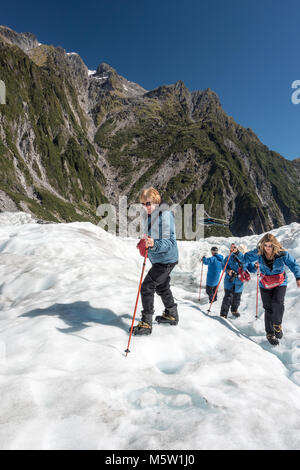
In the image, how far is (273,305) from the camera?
264 inches

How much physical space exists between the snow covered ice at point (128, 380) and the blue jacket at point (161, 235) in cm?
164

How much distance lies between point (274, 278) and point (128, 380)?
4802 mm

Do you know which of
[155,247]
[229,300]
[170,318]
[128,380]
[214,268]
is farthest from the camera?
[214,268]

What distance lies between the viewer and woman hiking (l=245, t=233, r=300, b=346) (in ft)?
21.6

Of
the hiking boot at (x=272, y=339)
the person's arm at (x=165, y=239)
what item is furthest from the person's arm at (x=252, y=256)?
the person's arm at (x=165, y=239)

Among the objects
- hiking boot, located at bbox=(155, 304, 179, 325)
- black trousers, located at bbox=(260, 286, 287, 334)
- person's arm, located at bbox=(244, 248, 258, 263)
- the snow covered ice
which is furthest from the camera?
person's arm, located at bbox=(244, 248, 258, 263)

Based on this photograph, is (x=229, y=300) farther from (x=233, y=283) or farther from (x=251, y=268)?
(x=251, y=268)

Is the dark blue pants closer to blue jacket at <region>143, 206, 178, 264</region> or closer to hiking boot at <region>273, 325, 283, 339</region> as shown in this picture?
hiking boot at <region>273, 325, 283, 339</region>

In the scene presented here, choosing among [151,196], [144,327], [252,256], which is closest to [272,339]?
[252,256]

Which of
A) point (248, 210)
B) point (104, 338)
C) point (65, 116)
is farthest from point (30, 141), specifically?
point (104, 338)

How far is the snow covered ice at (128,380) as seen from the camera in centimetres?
248

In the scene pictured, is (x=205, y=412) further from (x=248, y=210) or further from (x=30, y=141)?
(x=248, y=210)

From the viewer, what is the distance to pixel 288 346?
6.61m

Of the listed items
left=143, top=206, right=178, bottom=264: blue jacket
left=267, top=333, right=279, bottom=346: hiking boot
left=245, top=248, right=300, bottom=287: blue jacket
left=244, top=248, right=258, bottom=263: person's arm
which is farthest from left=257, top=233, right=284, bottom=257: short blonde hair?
left=143, top=206, right=178, bottom=264: blue jacket
